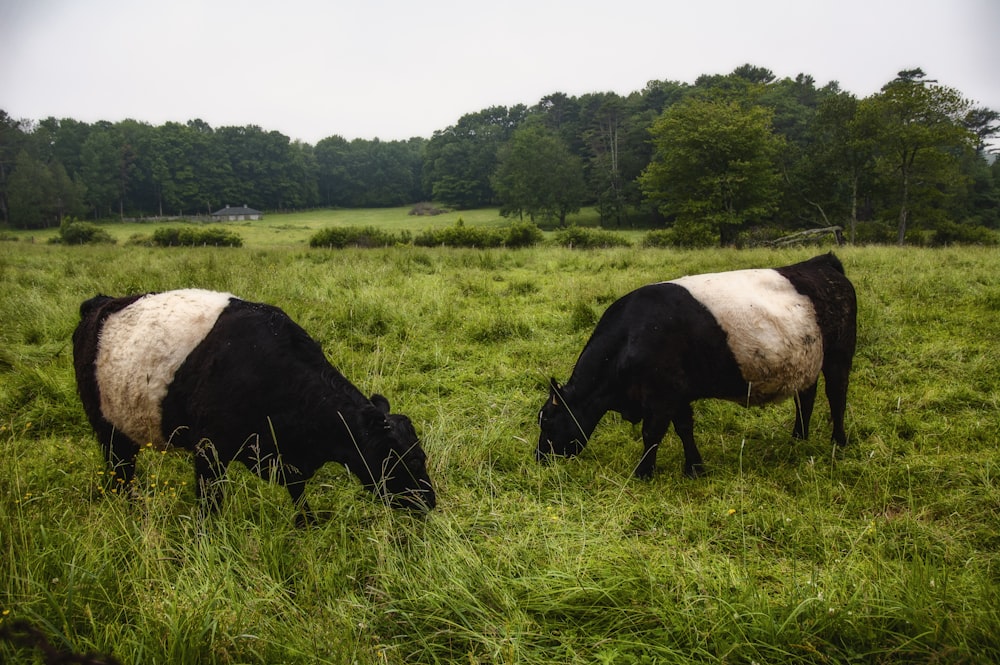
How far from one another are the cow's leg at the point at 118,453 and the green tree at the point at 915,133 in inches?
1510

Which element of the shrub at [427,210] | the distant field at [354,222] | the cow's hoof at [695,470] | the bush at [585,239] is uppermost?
the shrub at [427,210]

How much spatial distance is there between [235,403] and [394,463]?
3.64ft

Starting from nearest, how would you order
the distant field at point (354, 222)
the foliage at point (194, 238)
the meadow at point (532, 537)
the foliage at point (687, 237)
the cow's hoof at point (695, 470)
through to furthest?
the meadow at point (532, 537), the cow's hoof at point (695, 470), the foliage at point (687, 237), the foliage at point (194, 238), the distant field at point (354, 222)

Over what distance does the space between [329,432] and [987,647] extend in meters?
3.36

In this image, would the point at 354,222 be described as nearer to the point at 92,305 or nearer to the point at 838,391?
the point at 92,305

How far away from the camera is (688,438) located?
4.39 m

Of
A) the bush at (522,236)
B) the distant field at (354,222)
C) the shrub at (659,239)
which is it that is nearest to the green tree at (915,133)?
the shrub at (659,239)

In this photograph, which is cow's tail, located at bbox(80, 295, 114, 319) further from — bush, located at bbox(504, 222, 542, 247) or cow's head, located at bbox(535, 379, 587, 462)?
bush, located at bbox(504, 222, 542, 247)

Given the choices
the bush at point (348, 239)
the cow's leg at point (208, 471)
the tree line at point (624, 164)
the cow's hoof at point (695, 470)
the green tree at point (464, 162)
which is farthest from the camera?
the green tree at point (464, 162)

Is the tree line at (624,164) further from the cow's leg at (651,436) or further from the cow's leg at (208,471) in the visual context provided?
the cow's leg at (208,471)

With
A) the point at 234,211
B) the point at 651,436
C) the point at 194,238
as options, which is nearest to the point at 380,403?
the point at 651,436

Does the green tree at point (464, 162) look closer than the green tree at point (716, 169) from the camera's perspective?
No

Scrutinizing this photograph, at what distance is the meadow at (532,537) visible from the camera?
1.93 metres

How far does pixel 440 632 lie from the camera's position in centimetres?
199
